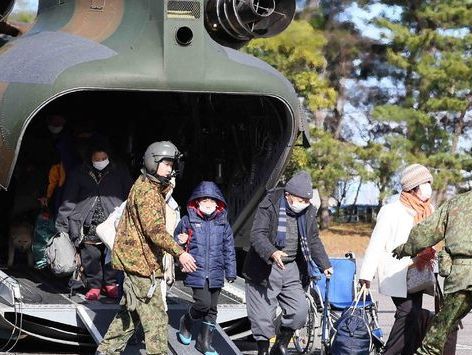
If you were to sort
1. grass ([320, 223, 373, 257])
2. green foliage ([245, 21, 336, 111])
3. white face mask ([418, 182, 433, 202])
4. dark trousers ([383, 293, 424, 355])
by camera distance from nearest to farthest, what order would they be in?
dark trousers ([383, 293, 424, 355]) → white face mask ([418, 182, 433, 202]) → green foliage ([245, 21, 336, 111]) → grass ([320, 223, 373, 257])

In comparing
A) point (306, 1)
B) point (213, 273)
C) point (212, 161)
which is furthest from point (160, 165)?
point (306, 1)

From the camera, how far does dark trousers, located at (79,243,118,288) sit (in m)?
9.09

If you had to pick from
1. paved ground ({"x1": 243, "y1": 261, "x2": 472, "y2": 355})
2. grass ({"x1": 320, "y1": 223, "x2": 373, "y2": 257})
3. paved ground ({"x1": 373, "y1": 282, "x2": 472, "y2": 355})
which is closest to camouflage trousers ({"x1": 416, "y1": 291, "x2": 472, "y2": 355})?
paved ground ({"x1": 243, "y1": 261, "x2": 472, "y2": 355})

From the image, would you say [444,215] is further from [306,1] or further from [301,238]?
[306,1]

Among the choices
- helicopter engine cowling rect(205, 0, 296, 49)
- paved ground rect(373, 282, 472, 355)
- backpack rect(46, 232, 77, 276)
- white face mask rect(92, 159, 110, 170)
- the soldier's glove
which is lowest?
paved ground rect(373, 282, 472, 355)

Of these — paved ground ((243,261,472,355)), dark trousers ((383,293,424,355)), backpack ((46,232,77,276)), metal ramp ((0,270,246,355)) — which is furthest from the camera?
paved ground ((243,261,472,355))

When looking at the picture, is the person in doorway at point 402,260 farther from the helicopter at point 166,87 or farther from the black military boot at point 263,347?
the helicopter at point 166,87

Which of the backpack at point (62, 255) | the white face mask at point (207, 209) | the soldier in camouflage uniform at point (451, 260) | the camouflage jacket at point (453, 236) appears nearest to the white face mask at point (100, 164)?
the backpack at point (62, 255)

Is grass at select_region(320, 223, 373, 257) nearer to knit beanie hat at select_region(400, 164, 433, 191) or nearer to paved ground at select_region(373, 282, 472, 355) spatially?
paved ground at select_region(373, 282, 472, 355)

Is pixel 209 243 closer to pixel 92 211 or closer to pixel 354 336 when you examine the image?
pixel 354 336

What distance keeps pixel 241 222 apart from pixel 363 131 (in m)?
25.4

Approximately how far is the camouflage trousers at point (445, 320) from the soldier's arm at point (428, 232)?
0.41m

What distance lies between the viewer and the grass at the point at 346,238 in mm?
27508

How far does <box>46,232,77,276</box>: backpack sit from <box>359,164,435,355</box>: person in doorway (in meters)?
2.60
